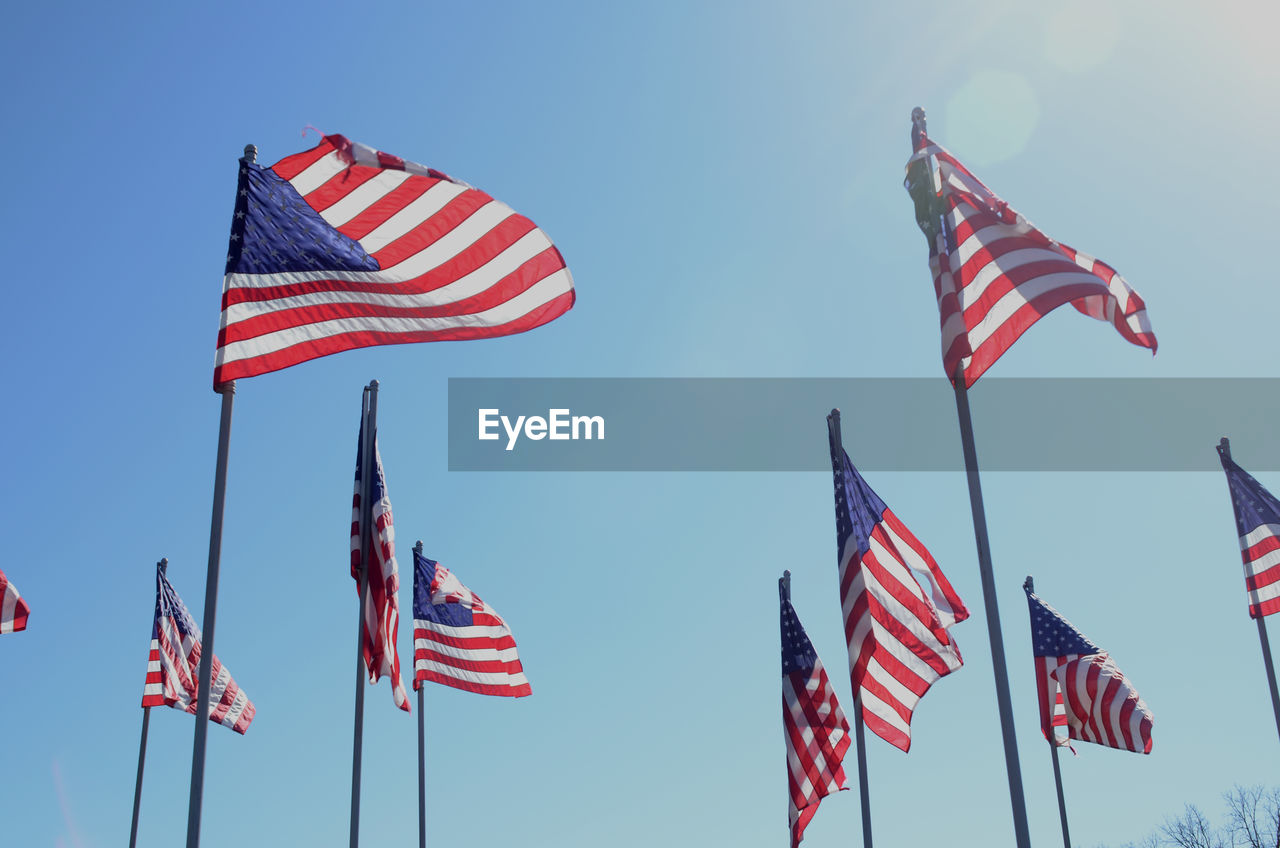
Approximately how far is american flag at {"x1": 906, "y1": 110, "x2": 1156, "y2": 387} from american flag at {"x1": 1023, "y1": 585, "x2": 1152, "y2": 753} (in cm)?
1256

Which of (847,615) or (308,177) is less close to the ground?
(308,177)

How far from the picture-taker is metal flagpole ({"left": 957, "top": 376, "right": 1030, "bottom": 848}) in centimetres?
1015

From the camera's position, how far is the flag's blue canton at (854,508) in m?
17.3

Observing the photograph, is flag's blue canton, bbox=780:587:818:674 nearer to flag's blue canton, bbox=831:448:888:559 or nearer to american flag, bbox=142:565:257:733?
flag's blue canton, bbox=831:448:888:559

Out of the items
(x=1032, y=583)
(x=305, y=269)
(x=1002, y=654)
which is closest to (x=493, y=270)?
(x=305, y=269)

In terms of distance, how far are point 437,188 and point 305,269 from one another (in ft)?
5.82

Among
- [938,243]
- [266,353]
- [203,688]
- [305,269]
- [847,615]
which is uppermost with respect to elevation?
[938,243]

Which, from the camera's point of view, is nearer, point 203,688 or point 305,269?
point 203,688

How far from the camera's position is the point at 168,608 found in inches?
869

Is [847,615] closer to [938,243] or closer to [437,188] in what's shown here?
[938,243]

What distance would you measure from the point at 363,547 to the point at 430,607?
6608mm

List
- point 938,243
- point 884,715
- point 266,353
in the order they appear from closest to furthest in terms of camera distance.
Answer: point 266,353 → point 938,243 → point 884,715

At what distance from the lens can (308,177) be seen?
455 inches

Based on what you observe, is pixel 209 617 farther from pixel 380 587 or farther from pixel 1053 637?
pixel 1053 637
